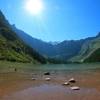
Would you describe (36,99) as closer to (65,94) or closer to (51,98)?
(51,98)

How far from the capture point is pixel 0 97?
62.2 ft

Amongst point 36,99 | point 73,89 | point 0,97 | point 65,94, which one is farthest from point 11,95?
point 73,89

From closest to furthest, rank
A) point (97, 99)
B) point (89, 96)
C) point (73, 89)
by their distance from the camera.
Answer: point (97, 99) < point (89, 96) < point (73, 89)

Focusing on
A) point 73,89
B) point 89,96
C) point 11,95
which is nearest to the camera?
point 89,96

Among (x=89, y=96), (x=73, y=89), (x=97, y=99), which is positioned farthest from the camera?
(x=73, y=89)

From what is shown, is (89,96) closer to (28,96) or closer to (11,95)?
(28,96)

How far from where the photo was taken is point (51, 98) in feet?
59.0

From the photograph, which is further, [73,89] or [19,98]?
[73,89]

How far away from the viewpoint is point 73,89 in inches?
875

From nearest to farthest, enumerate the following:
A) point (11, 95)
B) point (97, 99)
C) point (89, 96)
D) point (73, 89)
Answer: point (97, 99) < point (89, 96) < point (11, 95) < point (73, 89)

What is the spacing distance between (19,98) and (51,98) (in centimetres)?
244

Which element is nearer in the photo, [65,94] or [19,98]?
[19,98]

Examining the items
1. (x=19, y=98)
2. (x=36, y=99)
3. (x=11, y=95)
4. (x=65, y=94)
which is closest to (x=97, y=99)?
(x=65, y=94)

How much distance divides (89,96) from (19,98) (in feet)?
17.5
